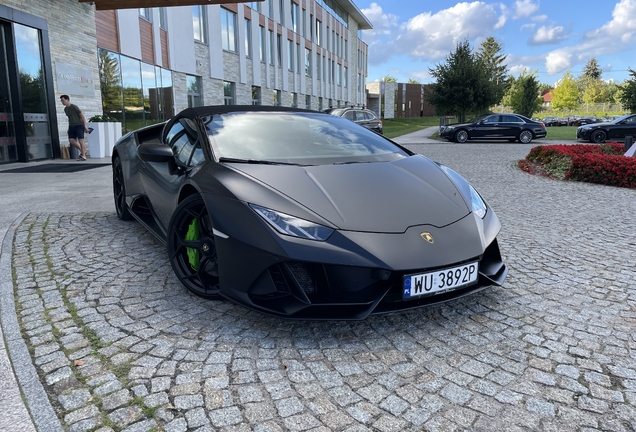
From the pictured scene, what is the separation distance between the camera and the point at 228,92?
23.9m

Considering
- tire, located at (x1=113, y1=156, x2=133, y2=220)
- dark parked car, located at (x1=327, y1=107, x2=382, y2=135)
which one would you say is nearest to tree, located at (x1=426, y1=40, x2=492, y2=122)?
dark parked car, located at (x1=327, y1=107, x2=382, y2=135)

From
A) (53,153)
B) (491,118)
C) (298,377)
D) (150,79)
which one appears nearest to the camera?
(298,377)

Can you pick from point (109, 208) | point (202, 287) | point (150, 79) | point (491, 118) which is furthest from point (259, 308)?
point (491, 118)

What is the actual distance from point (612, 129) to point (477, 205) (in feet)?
67.1

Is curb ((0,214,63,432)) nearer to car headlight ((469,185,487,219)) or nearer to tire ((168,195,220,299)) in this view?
tire ((168,195,220,299))

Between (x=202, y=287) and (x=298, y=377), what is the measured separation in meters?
1.00

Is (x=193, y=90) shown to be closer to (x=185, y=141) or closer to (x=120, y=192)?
(x=120, y=192)

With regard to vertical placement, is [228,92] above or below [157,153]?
above

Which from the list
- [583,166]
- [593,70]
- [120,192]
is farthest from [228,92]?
[593,70]

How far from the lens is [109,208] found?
600 centimetres

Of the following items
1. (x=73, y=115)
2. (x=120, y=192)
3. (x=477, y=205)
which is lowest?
(x=120, y=192)

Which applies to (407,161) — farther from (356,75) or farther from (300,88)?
(356,75)

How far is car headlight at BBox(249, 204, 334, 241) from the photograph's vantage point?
241 centimetres

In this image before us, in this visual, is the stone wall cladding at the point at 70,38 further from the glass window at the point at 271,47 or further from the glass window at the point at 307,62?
the glass window at the point at 307,62
